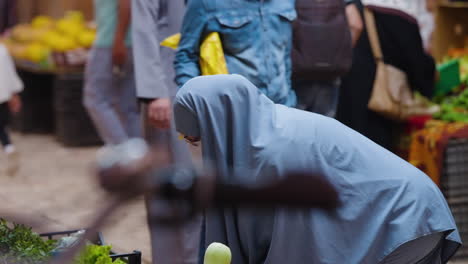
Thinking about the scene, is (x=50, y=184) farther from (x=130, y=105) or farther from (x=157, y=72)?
(x=157, y=72)

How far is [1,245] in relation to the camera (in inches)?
102

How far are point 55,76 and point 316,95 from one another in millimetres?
3971

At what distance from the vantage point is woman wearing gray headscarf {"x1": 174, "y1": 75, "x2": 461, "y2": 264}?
2.57 m

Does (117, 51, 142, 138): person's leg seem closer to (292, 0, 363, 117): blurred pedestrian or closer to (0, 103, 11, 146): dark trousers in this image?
(0, 103, 11, 146): dark trousers

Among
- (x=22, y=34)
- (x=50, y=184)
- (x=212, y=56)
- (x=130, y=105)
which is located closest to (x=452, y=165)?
(x=212, y=56)

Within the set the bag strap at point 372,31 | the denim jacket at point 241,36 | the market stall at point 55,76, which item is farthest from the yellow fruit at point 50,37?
the denim jacket at point 241,36

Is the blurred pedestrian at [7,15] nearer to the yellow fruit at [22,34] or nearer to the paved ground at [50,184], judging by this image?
the yellow fruit at [22,34]

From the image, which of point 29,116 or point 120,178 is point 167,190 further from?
point 29,116

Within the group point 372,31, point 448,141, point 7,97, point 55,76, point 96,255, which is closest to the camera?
point 96,255

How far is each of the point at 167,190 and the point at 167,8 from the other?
320cm

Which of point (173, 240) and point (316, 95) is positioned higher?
point (316, 95)

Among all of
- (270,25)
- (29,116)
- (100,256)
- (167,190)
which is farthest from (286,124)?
(29,116)

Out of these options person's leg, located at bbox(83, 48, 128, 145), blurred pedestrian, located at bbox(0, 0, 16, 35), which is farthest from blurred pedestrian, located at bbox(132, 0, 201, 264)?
blurred pedestrian, located at bbox(0, 0, 16, 35)

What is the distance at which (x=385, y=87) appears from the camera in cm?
502
